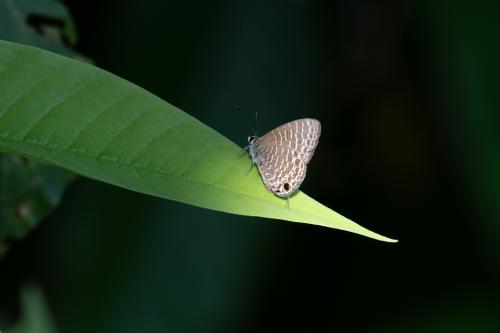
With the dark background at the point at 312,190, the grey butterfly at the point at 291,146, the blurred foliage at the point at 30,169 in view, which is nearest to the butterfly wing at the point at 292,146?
the grey butterfly at the point at 291,146

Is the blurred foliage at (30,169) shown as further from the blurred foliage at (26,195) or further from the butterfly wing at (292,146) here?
the butterfly wing at (292,146)

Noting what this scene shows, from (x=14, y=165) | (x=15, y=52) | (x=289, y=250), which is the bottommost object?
(x=289, y=250)

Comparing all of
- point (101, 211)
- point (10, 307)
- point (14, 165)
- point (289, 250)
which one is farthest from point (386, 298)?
point (14, 165)

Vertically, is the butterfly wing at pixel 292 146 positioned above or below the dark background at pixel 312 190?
above

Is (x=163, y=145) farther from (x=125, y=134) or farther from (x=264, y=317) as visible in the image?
(x=264, y=317)

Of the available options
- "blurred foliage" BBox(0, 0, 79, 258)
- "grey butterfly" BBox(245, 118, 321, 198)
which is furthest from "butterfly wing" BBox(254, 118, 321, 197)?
"blurred foliage" BBox(0, 0, 79, 258)

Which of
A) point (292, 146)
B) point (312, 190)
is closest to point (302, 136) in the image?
point (292, 146)
